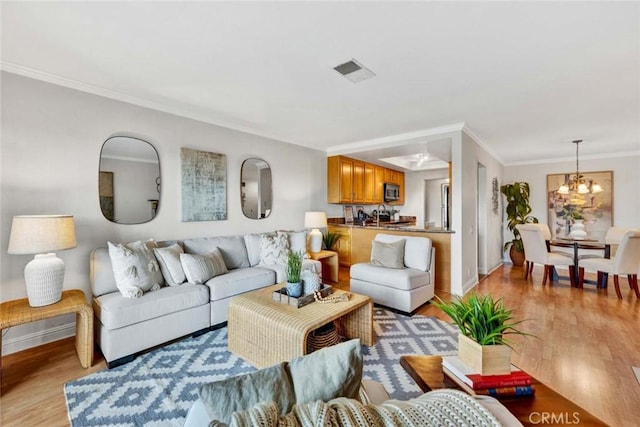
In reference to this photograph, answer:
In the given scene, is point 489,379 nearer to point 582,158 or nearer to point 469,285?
point 469,285

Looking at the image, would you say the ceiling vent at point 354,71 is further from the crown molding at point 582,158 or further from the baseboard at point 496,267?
the crown molding at point 582,158

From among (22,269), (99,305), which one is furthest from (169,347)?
(22,269)

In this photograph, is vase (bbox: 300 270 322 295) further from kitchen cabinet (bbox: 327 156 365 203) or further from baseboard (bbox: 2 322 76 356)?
kitchen cabinet (bbox: 327 156 365 203)

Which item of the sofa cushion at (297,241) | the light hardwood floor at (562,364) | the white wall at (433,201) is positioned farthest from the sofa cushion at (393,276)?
the white wall at (433,201)

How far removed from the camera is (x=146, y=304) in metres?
2.29

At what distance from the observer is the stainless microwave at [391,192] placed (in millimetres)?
6738

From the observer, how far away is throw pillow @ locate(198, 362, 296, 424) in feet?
2.35

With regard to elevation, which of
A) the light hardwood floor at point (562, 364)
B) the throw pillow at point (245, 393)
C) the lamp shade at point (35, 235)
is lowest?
the light hardwood floor at point (562, 364)

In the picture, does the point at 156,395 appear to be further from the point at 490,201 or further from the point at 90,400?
the point at 490,201

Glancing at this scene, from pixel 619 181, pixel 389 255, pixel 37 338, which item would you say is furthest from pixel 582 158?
pixel 37 338

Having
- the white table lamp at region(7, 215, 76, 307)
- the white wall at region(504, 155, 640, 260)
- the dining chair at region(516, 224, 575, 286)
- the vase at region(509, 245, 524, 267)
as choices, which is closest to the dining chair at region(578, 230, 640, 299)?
the dining chair at region(516, 224, 575, 286)

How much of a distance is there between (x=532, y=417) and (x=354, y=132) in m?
3.90

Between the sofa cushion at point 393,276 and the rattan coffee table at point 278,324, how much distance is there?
2.75ft

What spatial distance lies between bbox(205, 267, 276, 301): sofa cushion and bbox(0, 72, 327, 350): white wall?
0.93 m
